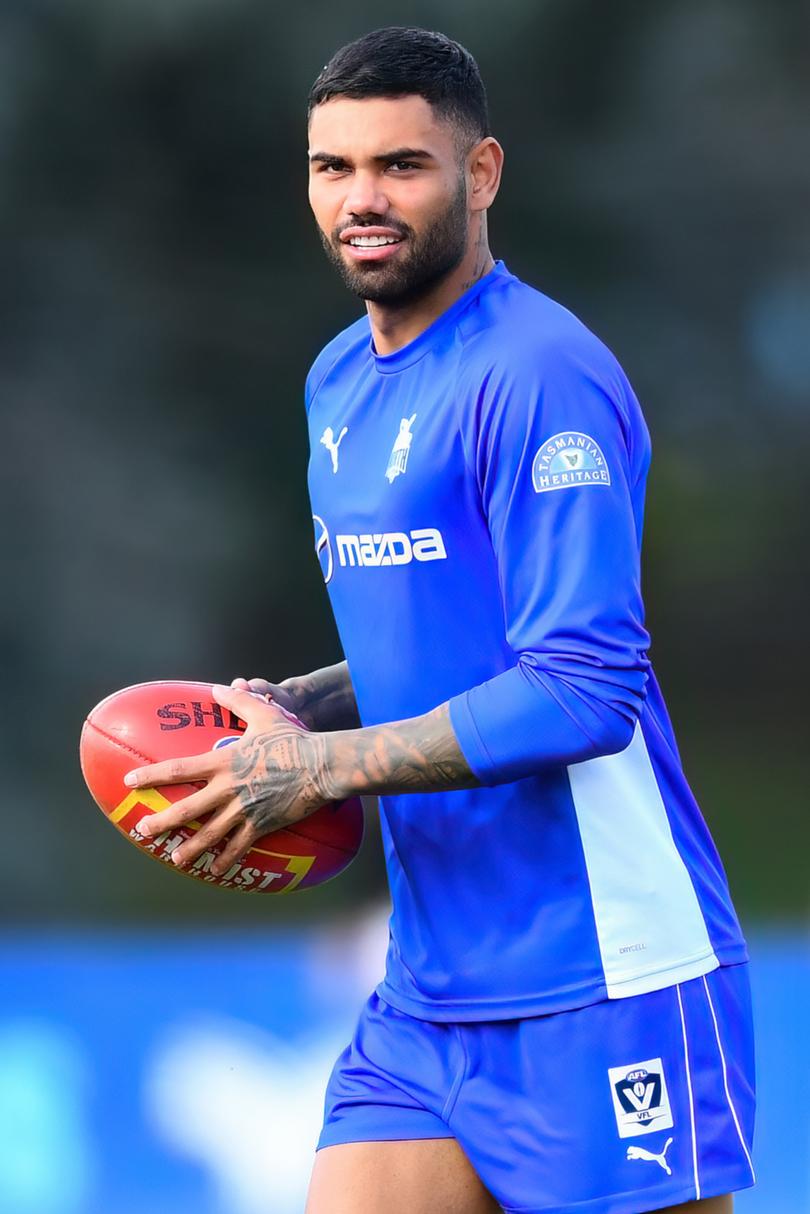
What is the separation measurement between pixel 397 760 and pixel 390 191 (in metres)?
0.70

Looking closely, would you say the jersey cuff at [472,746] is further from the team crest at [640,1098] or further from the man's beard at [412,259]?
the man's beard at [412,259]

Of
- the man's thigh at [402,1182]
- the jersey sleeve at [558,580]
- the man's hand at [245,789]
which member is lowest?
the man's thigh at [402,1182]

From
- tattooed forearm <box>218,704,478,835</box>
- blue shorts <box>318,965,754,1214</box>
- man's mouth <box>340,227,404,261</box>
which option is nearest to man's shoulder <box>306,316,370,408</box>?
man's mouth <box>340,227,404,261</box>

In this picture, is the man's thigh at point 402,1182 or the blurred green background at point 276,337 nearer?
the man's thigh at point 402,1182

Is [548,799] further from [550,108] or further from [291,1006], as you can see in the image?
[550,108]

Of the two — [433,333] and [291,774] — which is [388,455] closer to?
[433,333]

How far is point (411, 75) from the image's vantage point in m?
2.11

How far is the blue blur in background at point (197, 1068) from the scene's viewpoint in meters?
3.63

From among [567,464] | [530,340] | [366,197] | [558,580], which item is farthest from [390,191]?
[558,580]

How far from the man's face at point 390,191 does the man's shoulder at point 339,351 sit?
9.1 inches

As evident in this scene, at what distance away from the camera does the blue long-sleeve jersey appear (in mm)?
1917

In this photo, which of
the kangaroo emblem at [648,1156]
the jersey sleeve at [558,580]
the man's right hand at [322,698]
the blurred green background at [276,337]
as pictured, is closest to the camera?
the jersey sleeve at [558,580]

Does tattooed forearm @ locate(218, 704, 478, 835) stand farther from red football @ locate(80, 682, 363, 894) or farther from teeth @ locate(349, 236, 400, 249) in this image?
teeth @ locate(349, 236, 400, 249)

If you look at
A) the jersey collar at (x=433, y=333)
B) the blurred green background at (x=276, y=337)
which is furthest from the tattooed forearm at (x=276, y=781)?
the blurred green background at (x=276, y=337)
